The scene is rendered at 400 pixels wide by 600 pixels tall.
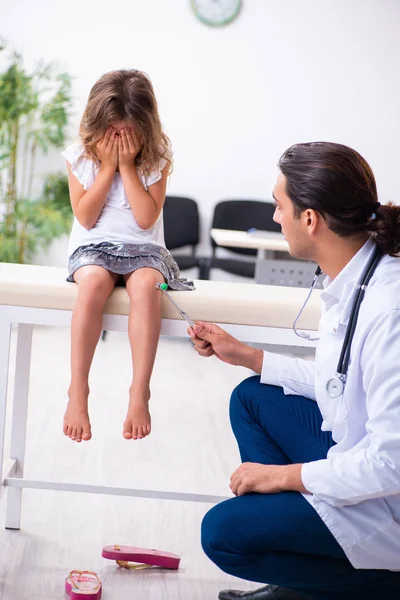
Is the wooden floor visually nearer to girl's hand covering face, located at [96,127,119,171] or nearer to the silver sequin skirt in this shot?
the silver sequin skirt

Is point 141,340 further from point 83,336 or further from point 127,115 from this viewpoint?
point 127,115

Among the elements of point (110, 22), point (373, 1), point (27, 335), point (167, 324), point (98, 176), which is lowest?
point (27, 335)

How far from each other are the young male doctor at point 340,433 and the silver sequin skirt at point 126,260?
527 mm

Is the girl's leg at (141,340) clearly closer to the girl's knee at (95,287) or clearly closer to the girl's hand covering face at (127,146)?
the girl's knee at (95,287)

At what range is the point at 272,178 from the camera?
206 inches

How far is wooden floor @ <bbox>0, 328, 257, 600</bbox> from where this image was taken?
181 centimetres

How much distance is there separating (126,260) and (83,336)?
0.29m

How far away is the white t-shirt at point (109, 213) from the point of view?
2066mm

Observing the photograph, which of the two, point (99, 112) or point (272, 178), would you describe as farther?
point (272, 178)

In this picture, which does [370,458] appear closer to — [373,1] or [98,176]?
[98,176]

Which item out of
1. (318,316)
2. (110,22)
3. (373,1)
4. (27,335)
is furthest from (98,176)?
(373,1)

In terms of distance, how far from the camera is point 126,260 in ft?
6.34

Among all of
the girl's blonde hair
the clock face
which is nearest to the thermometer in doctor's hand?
the girl's blonde hair

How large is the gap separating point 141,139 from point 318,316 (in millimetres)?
718
